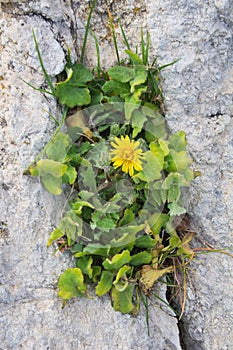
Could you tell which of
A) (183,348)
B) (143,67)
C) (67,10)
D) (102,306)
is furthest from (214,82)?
(183,348)

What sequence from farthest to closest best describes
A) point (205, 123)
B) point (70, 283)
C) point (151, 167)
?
point (205, 123) → point (151, 167) → point (70, 283)

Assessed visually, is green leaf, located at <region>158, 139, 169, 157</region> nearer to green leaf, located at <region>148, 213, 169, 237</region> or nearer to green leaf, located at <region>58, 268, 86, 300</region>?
green leaf, located at <region>148, 213, 169, 237</region>

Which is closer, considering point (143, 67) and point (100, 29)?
point (143, 67)

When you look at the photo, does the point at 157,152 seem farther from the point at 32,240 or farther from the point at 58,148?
the point at 32,240

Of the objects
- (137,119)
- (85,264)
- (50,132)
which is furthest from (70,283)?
(137,119)

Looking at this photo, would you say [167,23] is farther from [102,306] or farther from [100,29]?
[102,306]

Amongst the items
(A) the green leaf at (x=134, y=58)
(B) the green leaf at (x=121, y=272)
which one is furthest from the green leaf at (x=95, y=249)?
(A) the green leaf at (x=134, y=58)
